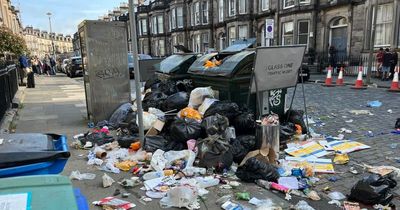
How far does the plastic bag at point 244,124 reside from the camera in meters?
4.70

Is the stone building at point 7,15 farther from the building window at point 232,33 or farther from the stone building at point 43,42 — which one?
the stone building at point 43,42

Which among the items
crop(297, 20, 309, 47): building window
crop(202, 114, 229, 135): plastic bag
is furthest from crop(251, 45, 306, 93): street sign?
crop(297, 20, 309, 47): building window

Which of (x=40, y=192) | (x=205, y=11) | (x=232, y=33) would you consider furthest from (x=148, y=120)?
(x=205, y=11)

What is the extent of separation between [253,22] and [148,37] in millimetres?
22953

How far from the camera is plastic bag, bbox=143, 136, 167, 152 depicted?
4699 millimetres

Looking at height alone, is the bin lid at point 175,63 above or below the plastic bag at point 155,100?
above

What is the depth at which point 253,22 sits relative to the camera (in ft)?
81.5

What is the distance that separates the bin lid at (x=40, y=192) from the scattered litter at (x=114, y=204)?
173 centimetres

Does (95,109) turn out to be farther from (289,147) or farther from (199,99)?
(289,147)

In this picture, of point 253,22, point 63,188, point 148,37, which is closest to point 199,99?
point 63,188

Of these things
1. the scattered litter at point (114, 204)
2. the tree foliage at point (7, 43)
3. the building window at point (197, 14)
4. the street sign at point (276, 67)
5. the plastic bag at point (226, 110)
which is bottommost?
the scattered litter at point (114, 204)

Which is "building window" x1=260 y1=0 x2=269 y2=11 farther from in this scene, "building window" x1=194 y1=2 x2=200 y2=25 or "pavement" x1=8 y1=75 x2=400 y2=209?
"pavement" x1=8 y1=75 x2=400 y2=209

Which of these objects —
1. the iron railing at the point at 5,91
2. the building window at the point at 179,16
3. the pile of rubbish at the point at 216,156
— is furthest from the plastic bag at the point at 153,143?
the building window at the point at 179,16

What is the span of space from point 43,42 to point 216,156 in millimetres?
118760
